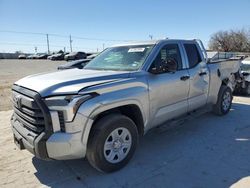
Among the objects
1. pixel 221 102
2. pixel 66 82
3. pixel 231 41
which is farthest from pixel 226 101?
pixel 231 41

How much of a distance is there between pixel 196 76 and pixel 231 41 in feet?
191

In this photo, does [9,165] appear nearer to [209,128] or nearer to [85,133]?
[85,133]

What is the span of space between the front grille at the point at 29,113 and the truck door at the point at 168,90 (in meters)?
1.73

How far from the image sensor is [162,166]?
3.98 meters

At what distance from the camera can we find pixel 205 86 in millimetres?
5672

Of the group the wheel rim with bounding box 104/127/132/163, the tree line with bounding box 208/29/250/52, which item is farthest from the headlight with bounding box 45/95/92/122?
the tree line with bounding box 208/29/250/52

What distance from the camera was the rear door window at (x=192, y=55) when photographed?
5.31 m

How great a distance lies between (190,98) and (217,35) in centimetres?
6030

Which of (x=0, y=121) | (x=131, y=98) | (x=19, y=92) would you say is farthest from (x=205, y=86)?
(x=0, y=121)

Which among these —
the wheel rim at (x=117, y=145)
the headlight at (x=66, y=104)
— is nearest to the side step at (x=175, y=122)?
the wheel rim at (x=117, y=145)

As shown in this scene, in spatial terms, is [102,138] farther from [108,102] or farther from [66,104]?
[66,104]

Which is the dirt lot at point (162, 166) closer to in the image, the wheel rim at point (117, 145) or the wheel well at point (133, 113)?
the wheel rim at point (117, 145)

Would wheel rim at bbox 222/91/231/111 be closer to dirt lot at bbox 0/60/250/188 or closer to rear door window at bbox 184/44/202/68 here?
dirt lot at bbox 0/60/250/188

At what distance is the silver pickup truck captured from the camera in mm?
3252
